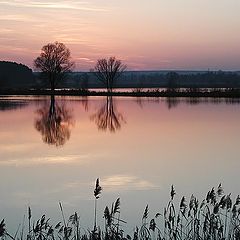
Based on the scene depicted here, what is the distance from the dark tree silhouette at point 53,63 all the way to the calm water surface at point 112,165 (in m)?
34.9

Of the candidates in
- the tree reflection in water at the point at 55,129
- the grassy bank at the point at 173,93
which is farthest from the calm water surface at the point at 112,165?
the grassy bank at the point at 173,93

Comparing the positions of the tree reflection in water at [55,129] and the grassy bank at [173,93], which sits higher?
the grassy bank at [173,93]

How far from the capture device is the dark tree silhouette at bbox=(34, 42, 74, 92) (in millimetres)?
51750

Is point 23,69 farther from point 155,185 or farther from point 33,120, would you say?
point 155,185

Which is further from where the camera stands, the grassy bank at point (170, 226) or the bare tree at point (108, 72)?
the bare tree at point (108, 72)

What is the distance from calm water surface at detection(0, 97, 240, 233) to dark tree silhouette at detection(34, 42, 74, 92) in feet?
114

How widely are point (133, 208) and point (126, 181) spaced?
5.18ft

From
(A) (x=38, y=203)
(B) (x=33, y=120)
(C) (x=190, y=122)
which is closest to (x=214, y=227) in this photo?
(A) (x=38, y=203)

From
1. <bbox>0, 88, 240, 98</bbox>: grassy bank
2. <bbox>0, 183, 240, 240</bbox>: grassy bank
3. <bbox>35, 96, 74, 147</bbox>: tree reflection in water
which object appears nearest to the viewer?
<bbox>0, 183, 240, 240</bbox>: grassy bank

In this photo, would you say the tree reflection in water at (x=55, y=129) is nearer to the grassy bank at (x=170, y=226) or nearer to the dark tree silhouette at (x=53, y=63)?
the grassy bank at (x=170, y=226)

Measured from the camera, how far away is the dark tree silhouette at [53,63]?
170ft

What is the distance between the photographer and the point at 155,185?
7.64 metres

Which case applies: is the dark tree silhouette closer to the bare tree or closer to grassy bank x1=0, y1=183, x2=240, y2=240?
the bare tree

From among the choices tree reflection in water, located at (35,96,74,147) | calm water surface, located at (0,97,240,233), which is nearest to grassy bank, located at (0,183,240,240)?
calm water surface, located at (0,97,240,233)
